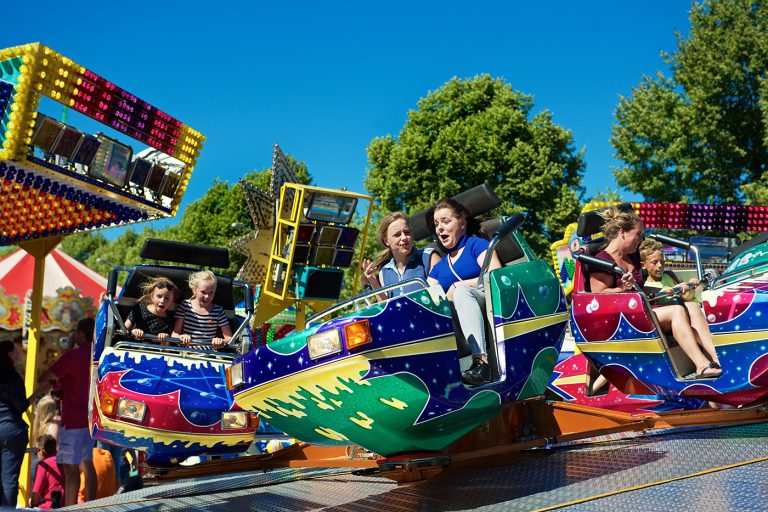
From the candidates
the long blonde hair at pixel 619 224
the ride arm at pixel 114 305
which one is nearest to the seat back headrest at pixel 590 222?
the long blonde hair at pixel 619 224

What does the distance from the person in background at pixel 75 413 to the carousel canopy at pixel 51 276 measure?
12758 mm

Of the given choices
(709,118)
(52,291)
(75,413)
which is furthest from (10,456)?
(709,118)

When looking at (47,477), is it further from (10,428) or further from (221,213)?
(221,213)

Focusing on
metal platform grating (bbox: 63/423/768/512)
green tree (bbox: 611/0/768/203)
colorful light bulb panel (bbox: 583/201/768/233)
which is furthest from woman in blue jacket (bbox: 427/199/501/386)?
green tree (bbox: 611/0/768/203)

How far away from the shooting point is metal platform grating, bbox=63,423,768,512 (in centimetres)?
306

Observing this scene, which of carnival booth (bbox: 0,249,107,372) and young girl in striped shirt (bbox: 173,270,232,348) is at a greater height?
carnival booth (bbox: 0,249,107,372)

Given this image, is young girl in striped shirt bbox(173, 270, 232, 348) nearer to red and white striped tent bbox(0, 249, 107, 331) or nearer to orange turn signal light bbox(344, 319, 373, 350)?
orange turn signal light bbox(344, 319, 373, 350)

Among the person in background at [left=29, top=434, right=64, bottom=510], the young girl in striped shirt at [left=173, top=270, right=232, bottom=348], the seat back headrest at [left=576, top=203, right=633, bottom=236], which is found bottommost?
the person in background at [left=29, top=434, right=64, bottom=510]

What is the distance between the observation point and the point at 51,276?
23.6m

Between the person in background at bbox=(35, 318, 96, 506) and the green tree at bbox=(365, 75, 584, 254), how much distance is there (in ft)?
62.5

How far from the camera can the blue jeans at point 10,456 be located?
22.9 feet

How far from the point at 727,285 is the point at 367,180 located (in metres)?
24.5

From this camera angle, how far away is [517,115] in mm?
27984

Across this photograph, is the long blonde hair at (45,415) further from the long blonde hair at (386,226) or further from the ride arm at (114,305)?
the long blonde hair at (386,226)
